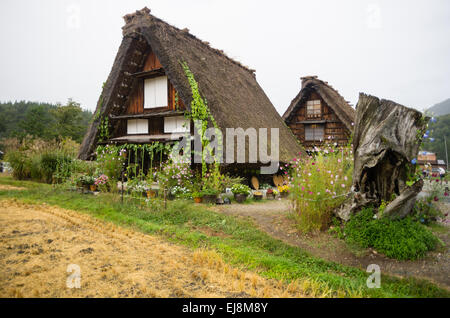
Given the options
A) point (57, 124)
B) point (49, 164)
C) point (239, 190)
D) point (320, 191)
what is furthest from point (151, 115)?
point (57, 124)

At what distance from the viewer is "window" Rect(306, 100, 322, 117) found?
16141mm

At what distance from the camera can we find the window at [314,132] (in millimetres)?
16141

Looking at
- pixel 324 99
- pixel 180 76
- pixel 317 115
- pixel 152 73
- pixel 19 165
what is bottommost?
pixel 19 165

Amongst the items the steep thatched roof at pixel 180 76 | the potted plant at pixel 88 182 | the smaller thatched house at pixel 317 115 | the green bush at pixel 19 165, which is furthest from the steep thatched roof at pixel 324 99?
the green bush at pixel 19 165

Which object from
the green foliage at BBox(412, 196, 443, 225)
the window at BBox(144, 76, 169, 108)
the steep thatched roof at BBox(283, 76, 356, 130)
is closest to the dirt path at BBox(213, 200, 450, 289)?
the green foliage at BBox(412, 196, 443, 225)

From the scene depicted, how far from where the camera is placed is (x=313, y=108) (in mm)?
16281

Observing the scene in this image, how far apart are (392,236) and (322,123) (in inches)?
510

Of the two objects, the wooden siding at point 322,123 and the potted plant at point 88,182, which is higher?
the wooden siding at point 322,123

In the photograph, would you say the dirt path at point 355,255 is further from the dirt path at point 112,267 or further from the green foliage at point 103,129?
the green foliage at point 103,129

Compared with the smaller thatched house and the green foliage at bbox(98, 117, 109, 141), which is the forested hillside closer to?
the green foliage at bbox(98, 117, 109, 141)

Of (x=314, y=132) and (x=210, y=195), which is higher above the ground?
(x=314, y=132)

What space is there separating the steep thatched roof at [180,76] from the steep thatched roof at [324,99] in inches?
132

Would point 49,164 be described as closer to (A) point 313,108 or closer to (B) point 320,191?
(B) point 320,191
